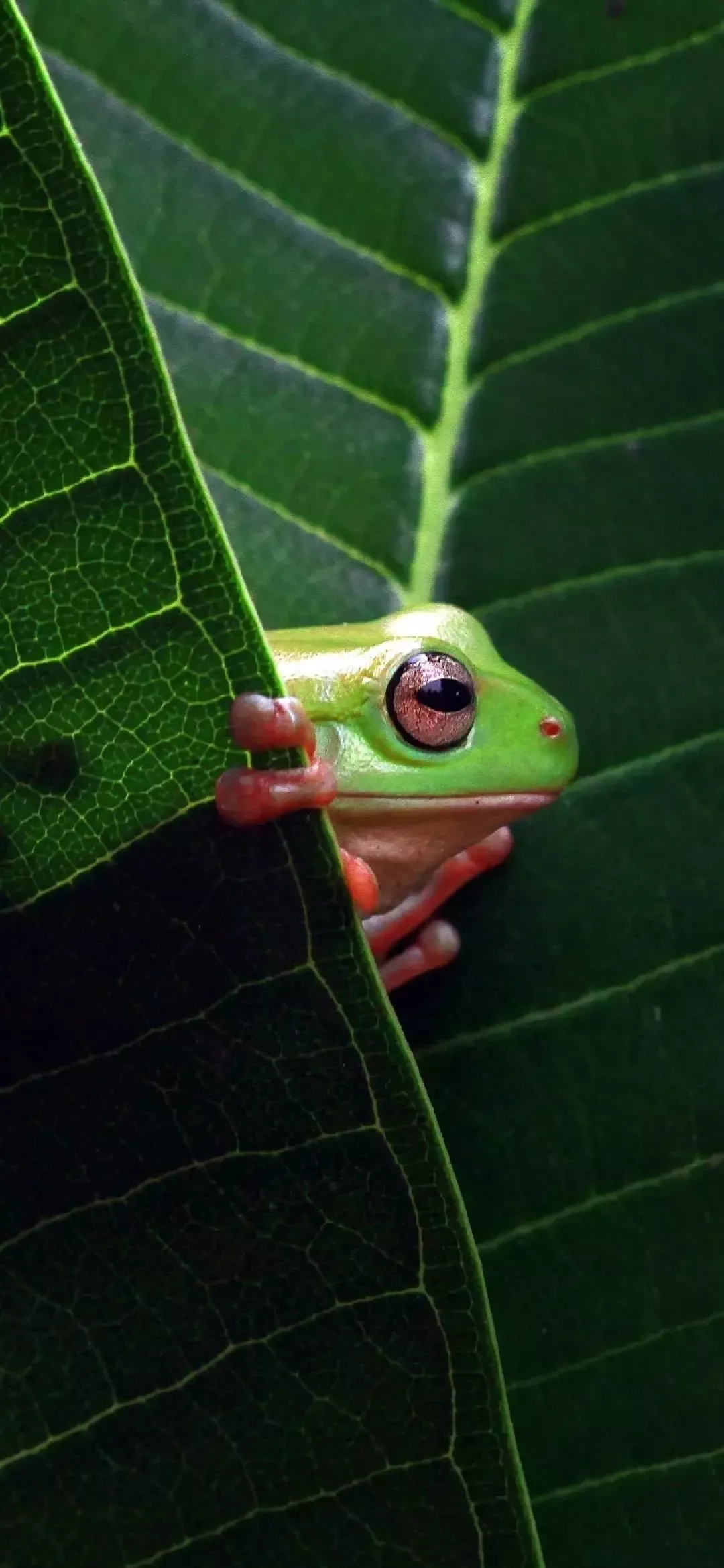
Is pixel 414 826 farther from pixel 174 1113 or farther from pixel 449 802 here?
pixel 174 1113

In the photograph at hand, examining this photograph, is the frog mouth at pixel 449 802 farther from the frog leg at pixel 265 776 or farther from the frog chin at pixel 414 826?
the frog leg at pixel 265 776

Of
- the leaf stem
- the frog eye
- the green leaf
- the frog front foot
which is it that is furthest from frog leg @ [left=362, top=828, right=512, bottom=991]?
the green leaf

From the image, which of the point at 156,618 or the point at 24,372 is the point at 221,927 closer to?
the point at 156,618

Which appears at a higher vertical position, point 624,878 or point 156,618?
point 156,618

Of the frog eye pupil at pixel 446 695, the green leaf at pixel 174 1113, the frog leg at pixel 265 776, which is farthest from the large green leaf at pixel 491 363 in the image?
the frog leg at pixel 265 776

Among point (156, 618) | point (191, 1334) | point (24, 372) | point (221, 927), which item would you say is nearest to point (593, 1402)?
point (191, 1334)

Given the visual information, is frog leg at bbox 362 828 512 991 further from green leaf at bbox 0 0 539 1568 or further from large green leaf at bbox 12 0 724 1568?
green leaf at bbox 0 0 539 1568
